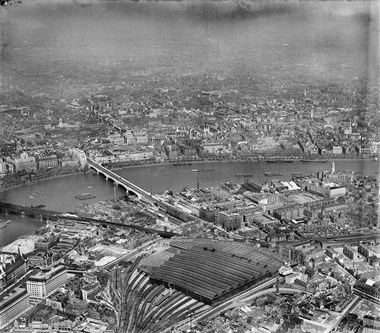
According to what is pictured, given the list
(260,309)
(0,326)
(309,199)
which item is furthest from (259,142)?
(0,326)

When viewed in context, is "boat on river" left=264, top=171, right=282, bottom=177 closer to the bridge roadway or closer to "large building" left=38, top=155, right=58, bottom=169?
the bridge roadway

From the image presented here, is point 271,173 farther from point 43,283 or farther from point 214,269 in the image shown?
point 43,283

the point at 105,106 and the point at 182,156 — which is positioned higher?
the point at 105,106

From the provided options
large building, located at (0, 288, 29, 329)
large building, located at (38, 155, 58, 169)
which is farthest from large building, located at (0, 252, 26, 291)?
large building, located at (38, 155, 58, 169)

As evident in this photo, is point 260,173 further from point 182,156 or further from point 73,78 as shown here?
point 73,78

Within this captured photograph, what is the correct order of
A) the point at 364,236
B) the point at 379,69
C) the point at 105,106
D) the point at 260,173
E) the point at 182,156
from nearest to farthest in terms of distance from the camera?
1. the point at 364,236
2. the point at 379,69
3. the point at 260,173
4. the point at 182,156
5. the point at 105,106

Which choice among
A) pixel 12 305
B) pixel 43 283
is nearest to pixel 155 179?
pixel 43 283
